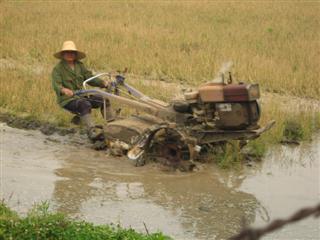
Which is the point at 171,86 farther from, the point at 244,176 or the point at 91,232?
the point at 91,232

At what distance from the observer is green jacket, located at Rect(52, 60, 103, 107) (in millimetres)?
8492

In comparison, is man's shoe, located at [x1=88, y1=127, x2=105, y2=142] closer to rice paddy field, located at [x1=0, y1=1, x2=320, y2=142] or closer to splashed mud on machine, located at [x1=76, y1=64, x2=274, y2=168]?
A: splashed mud on machine, located at [x1=76, y1=64, x2=274, y2=168]

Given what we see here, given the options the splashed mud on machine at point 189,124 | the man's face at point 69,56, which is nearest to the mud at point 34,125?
the man's face at point 69,56

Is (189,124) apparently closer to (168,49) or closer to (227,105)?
(227,105)

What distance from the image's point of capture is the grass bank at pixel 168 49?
10.7 metres

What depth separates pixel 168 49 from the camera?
15.6m

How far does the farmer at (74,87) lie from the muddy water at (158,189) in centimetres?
38

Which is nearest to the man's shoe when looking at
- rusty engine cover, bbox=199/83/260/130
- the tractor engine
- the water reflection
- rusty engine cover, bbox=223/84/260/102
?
the water reflection

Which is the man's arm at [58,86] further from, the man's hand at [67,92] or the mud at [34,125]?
the mud at [34,125]

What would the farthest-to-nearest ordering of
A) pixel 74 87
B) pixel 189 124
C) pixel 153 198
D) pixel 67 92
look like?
pixel 74 87, pixel 67 92, pixel 189 124, pixel 153 198

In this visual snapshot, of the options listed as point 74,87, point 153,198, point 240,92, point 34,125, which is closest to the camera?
point 153,198

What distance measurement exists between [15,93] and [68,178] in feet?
13.3

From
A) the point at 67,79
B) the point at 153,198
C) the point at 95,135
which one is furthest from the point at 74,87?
the point at 153,198

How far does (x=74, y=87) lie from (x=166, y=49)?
7.04 meters
